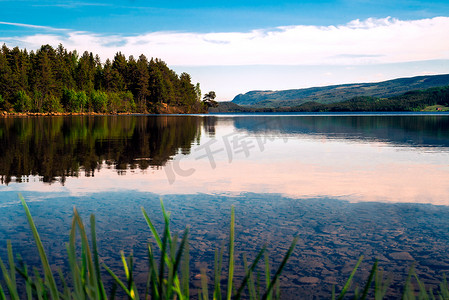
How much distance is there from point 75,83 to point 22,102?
4000 centimetres

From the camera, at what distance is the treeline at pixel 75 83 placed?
114438 millimetres

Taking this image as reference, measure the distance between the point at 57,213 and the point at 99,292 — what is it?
8.16 meters

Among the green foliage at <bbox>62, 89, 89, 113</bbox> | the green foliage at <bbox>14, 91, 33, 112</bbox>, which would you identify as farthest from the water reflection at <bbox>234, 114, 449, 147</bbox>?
the green foliage at <bbox>62, 89, 89, 113</bbox>

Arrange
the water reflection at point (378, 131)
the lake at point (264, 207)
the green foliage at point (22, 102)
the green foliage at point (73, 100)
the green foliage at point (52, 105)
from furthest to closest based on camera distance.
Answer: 1. the green foliage at point (73, 100)
2. the green foliage at point (52, 105)
3. the green foliage at point (22, 102)
4. the water reflection at point (378, 131)
5. the lake at point (264, 207)

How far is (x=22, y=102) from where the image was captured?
108 m

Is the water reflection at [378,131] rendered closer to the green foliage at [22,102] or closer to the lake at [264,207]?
the lake at [264,207]

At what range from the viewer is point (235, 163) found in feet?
57.2

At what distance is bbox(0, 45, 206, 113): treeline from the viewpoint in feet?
375

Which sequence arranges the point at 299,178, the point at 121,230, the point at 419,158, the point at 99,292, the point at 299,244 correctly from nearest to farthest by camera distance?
1. the point at 99,292
2. the point at 299,244
3. the point at 121,230
4. the point at 299,178
5. the point at 419,158

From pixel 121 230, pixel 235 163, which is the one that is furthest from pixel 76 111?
pixel 121 230

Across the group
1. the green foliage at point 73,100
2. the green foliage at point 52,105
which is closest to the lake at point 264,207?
the green foliage at point 52,105

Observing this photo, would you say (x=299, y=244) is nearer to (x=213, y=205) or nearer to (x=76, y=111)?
(x=213, y=205)

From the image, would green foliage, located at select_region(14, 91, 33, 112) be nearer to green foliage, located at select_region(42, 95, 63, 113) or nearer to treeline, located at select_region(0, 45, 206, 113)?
treeline, located at select_region(0, 45, 206, 113)

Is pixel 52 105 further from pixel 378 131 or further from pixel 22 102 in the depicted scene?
pixel 378 131
